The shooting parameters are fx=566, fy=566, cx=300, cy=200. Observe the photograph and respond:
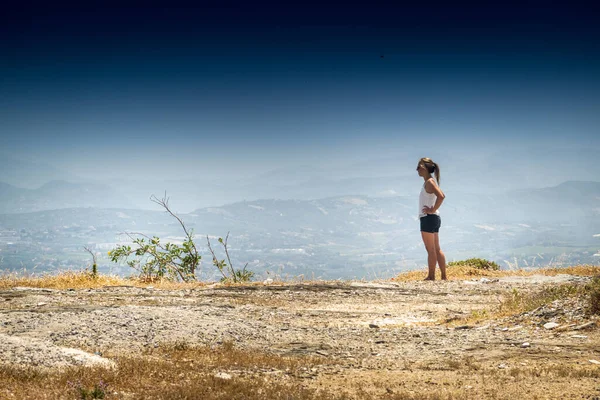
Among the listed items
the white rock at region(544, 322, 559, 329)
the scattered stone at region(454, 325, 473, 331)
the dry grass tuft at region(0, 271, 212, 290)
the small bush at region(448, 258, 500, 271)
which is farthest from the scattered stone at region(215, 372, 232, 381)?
the small bush at region(448, 258, 500, 271)

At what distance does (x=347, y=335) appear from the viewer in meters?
9.77

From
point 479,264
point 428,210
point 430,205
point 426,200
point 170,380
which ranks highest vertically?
point 426,200

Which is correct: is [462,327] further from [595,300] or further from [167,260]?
[167,260]

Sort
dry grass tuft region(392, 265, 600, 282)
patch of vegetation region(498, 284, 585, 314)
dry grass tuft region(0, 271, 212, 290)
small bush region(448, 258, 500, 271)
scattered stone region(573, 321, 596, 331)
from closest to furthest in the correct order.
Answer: scattered stone region(573, 321, 596, 331)
patch of vegetation region(498, 284, 585, 314)
dry grass tuft region(0, 271, 212, 290)
dry grass tuft region(392, 265, 600, 282)
small bush region(448, 258, 500, 271)

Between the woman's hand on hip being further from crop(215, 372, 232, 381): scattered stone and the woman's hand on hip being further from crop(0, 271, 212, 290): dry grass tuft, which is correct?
crop(215, 372, 232, 381): scattered stone

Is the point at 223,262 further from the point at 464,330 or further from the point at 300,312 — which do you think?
the point at 464,330

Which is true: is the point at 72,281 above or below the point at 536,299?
above

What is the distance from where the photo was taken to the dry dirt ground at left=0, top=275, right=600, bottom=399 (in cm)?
662

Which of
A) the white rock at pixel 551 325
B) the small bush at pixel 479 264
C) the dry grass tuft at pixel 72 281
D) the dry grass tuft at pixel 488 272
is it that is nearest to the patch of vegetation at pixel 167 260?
the dry grass tuft at pixel 72 281

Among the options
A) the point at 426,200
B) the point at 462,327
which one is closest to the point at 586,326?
the point at 462,327

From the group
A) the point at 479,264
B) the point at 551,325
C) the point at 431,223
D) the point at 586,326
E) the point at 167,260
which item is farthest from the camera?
the point at 479,264

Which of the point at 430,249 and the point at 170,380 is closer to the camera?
the point at 170,380

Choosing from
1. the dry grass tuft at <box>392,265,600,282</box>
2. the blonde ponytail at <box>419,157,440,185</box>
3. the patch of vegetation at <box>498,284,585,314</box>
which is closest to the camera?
the patch of vegetation at <box>498,284,585,314</box>

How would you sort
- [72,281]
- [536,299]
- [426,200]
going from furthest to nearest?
1. [426,200]
2. [72,281]
3. [536,299]
